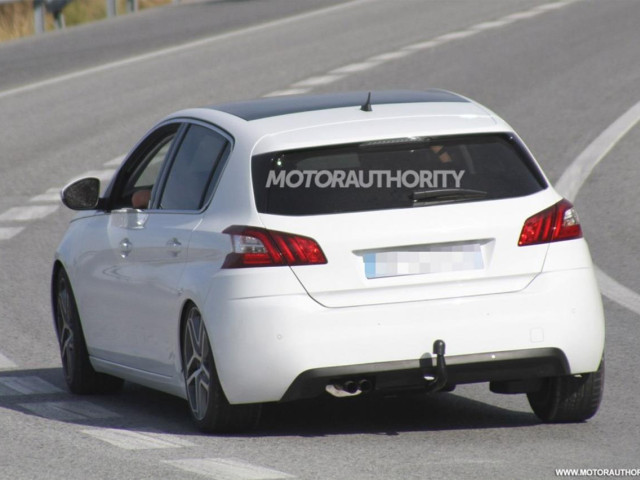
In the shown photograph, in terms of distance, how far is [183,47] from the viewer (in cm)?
2878

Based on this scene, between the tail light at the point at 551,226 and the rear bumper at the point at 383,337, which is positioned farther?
the tail light at the point at 551,226

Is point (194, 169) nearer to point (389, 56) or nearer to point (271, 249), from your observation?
point (271, 249)

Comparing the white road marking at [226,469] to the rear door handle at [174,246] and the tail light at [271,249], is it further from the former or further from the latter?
the rear door handle at [174,246]

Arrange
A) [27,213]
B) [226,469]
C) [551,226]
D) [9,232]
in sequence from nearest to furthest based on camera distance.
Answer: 1. [226,469]
2. [551,226]
3. [9,232]
4. [27,213]

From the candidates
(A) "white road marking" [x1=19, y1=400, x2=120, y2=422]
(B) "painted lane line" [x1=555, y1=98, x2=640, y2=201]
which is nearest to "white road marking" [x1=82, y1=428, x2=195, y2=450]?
(A) "white road marking" [x1=19, y1=400, x2=120, y2=422]

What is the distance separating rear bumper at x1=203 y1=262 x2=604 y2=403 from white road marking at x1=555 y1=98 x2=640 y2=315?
3.83 metres

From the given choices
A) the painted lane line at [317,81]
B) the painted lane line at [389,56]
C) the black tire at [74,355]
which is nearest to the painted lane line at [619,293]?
the black tire at [74,355]

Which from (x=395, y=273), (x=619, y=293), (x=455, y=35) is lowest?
(x=455, y=35)

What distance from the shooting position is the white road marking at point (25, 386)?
9.08 metres

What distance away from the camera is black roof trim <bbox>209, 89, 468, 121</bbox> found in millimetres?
7840

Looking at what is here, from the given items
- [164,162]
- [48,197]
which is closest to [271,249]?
[164,162]

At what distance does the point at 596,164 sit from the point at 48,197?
5.87 metres

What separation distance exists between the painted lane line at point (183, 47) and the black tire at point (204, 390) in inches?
687

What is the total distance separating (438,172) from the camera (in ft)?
24.1
